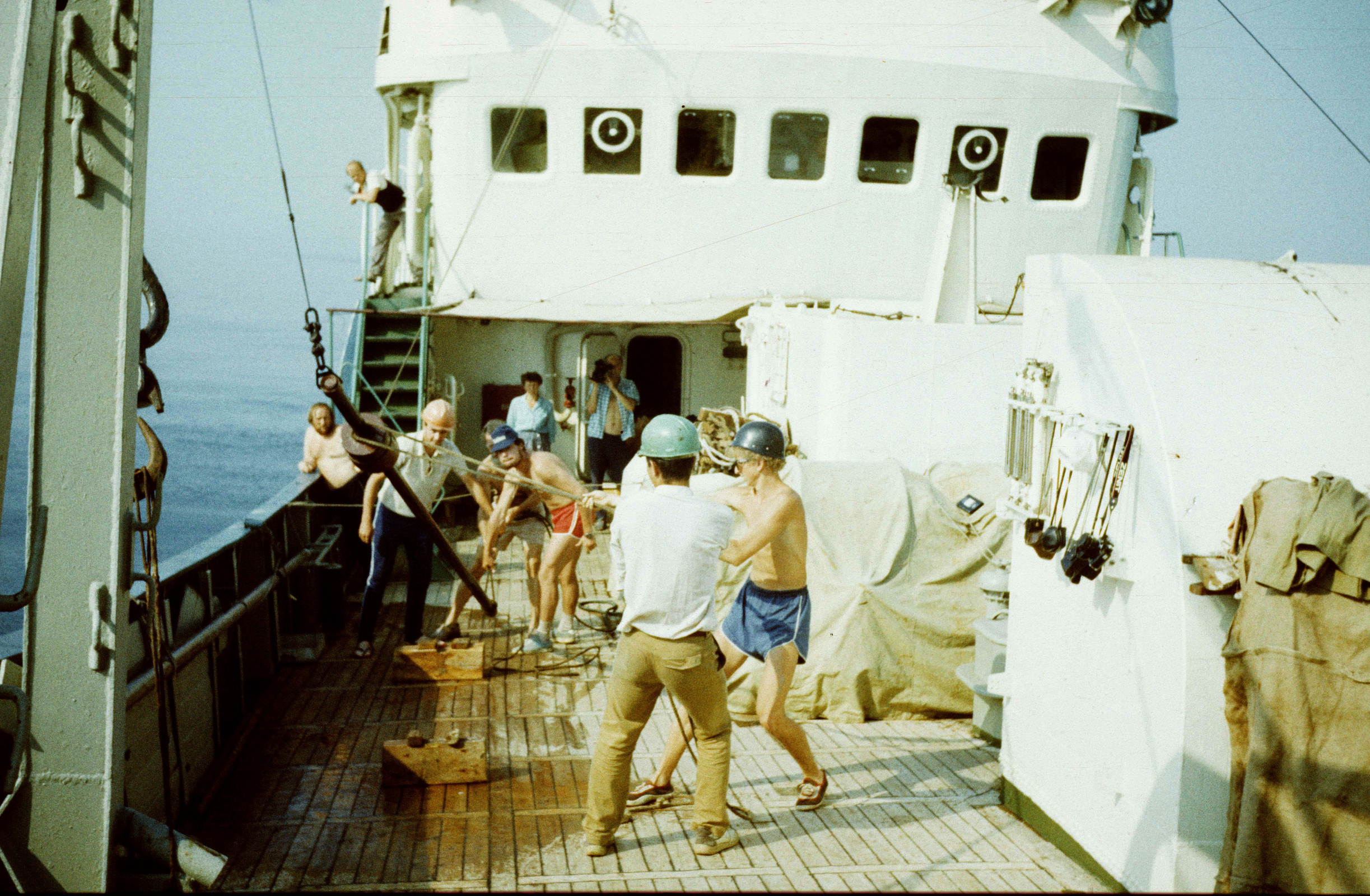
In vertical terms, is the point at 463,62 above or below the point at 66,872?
above

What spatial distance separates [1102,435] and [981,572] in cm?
290

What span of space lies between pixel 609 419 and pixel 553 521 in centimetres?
471

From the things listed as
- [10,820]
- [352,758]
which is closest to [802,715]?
[352,758]

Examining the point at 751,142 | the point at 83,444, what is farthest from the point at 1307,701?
the point at 751,142

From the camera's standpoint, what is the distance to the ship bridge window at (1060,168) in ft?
43.9

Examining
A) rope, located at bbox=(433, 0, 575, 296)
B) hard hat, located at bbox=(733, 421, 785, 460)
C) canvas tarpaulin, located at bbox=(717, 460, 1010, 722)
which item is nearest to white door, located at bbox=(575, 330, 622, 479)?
rope, located at bbox=(433, 0, 575, 296)

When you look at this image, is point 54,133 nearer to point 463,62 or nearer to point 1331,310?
point 1331,310

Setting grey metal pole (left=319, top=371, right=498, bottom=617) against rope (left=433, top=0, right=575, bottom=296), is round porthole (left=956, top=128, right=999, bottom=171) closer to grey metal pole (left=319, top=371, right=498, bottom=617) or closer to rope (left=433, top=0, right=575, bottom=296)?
rope (left=433, top=0, right=575, bottom=296)

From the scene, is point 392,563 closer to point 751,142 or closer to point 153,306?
point 153,306

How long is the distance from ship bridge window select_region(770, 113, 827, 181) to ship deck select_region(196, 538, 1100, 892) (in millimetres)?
7884

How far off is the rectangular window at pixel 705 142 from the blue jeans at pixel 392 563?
6884mm

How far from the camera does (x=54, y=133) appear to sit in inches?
163

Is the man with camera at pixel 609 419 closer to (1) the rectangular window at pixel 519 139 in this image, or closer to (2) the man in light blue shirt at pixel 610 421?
(2) the man in light blue shirt at pixel 610 421

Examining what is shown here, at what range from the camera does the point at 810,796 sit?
5.45m
